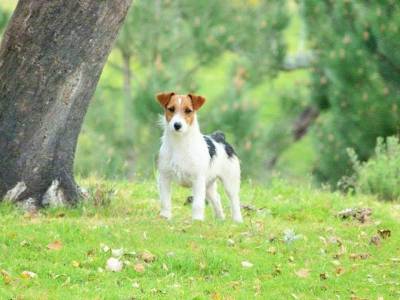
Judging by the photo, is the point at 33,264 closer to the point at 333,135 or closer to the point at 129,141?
the point at 333,135

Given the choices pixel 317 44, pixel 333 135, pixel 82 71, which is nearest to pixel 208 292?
pixel 82 71

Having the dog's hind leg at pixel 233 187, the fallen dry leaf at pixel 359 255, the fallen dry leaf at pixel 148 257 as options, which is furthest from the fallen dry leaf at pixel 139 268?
the dog's hind leg at pixel 233 187

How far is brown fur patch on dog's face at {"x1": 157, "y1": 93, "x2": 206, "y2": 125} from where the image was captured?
33.8ft

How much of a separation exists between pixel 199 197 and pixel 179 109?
0.99 m

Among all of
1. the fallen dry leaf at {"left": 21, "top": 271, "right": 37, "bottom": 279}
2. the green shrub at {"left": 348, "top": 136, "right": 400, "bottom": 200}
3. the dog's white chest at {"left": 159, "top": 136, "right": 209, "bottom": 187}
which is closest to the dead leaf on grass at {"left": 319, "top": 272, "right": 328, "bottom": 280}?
the dog's white chest at {"left": 159, "top": 136, "right": 209, "bottom": 187}

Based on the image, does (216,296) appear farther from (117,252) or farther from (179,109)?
(179,109)

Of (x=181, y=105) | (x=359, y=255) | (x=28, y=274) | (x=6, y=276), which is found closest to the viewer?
(x=6, y=276)

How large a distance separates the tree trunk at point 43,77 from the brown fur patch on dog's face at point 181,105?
1019 millimetres

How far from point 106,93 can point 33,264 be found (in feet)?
90.8

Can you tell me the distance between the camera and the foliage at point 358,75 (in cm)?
2302

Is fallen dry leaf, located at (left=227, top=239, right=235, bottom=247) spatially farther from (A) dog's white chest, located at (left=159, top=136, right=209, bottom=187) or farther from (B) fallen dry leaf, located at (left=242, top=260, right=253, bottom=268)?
(A) dog's white chest, located at (left=159, top=136, right=209, bottom=187)

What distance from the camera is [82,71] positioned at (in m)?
10.8

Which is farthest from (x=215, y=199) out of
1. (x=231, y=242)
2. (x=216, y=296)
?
(x=216, y=296)

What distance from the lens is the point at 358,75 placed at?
24.2m
